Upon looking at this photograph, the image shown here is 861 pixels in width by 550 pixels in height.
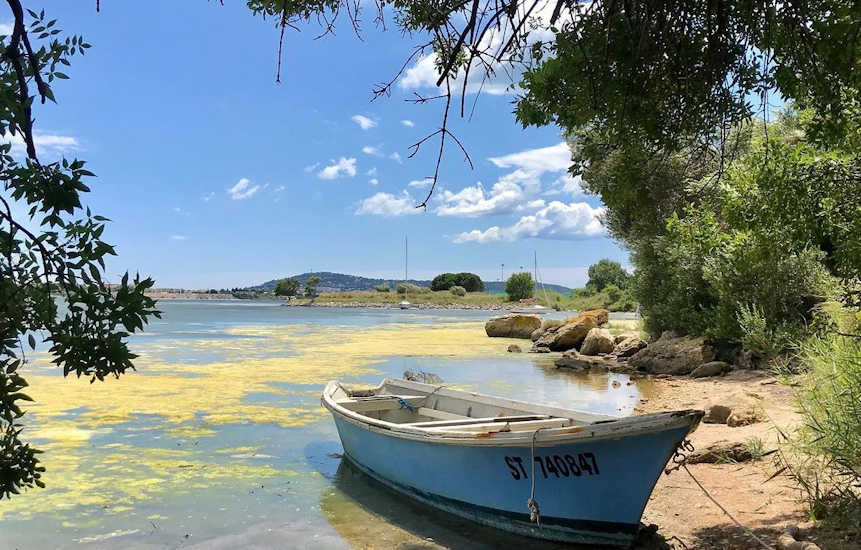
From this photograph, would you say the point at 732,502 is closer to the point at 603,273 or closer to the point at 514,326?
the point at 514,326

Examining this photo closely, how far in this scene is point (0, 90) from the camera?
8.45 feet

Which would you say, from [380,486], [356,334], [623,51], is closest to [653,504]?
[380,486]

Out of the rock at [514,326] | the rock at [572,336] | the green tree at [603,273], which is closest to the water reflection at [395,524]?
the rock at [572,336]

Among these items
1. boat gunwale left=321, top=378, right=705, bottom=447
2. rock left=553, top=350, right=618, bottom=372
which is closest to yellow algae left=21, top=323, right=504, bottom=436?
rock left=553, top=350, right=618, bottom=372

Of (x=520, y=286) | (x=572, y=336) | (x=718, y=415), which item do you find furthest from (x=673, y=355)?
(x=520, y=286)

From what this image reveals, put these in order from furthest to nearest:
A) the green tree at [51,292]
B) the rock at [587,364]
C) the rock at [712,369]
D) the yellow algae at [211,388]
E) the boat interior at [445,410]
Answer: the rock at [587,364]
the rock at [712,369]
the yellow algae at [211,388]
the boat interior at [445,410]
the green tree at [51,292]

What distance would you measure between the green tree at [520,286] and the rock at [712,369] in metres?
92.7

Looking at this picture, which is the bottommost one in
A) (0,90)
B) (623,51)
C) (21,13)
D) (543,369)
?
(543,369)

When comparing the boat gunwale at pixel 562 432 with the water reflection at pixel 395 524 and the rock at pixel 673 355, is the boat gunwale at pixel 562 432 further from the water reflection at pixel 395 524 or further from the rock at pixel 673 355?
the rock at pixel 673 355

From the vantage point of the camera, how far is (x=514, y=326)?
36.4 m

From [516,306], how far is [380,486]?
9253 cm

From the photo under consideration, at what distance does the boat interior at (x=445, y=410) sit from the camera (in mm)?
7789

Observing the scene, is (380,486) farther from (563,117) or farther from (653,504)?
(563,117)

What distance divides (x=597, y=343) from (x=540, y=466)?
19.5 m
